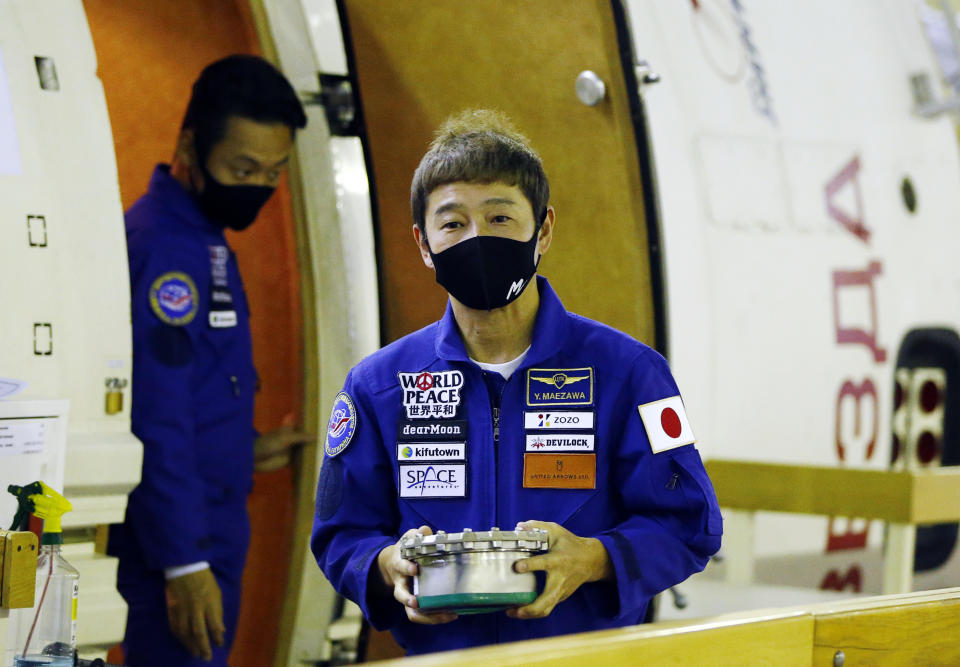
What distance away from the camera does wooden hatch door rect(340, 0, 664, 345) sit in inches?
108

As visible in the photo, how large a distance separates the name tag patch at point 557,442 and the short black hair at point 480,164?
334mm

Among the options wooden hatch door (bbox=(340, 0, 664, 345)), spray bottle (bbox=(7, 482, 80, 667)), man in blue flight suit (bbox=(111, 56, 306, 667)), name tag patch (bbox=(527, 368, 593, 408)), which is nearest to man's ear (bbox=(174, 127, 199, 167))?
man in blue flight suit (bbox=(111, 56, 306, 667))

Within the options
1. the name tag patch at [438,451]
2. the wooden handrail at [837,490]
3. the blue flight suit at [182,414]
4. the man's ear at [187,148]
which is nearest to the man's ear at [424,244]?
the name tag patch at [438,451]

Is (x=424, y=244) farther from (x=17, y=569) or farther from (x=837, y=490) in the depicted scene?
(x=837, y=490)

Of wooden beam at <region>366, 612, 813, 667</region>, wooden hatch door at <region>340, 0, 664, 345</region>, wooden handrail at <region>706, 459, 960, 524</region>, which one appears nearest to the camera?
wooden beam at <region>366, 612, 813, 667</region>

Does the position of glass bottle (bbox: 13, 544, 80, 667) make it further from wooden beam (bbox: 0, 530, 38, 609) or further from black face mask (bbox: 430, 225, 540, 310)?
black face mask (bbox: 430, 225, 540, 310)

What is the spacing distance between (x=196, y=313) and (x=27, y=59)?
696 mm

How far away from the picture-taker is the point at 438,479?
171 cm

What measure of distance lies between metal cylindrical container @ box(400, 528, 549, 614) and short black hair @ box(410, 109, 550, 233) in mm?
526

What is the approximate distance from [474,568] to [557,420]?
31 centimetres

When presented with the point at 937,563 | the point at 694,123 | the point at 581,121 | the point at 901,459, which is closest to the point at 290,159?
the point at 581,121

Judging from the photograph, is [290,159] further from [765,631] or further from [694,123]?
[765,631]

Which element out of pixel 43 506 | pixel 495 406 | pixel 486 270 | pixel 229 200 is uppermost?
pixel 229 200

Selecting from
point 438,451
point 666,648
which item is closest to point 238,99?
point 438,451
